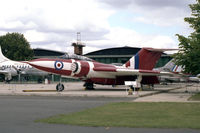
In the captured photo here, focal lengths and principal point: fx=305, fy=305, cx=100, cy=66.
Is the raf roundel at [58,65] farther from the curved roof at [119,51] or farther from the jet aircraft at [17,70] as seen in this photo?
the curved roof at [119,51]

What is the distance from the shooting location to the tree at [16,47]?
230 feet

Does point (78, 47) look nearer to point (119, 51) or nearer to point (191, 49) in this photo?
point (119, 51)

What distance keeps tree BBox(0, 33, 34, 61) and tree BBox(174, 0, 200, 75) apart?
5298 centimetres

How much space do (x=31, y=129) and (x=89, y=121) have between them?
2.10 m

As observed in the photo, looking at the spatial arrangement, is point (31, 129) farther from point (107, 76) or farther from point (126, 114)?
point (107, 76)

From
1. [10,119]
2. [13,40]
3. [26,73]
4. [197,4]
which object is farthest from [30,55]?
[10,119]

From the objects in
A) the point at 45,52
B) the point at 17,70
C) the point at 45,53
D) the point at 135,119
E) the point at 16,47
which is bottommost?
the point at 135,119

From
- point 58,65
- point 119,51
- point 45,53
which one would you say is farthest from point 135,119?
point 45,53

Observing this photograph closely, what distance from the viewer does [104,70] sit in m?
28.3

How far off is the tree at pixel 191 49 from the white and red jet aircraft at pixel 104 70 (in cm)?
617

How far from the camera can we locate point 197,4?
2105 centimetres

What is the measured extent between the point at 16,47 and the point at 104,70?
48.2 metres

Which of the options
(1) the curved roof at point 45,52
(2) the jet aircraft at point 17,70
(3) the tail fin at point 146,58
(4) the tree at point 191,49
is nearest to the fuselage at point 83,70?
(3) the tail fin at point 146,58

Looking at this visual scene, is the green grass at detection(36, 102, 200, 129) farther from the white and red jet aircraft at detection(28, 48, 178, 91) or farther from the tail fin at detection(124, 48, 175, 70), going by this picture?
the tail fin at detection(124, 48, 175, 70)
